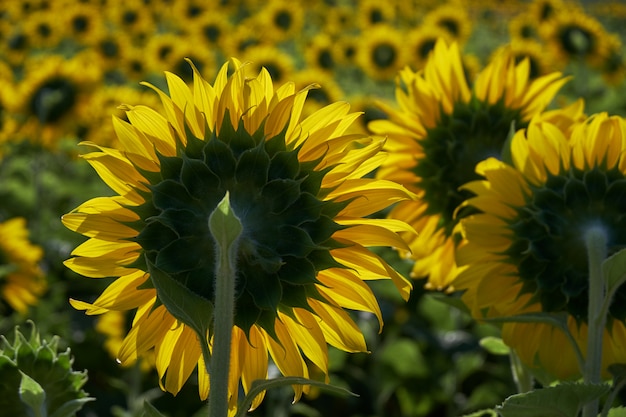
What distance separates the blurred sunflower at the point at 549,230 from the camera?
1.24 metres

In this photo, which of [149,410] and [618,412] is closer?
[149,410]

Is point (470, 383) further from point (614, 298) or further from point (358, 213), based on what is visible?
point (358, 213)

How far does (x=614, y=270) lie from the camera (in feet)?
3.46

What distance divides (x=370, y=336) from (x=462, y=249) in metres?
2.12

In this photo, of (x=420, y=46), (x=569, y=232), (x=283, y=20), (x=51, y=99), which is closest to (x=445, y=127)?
(x=569, y=232)

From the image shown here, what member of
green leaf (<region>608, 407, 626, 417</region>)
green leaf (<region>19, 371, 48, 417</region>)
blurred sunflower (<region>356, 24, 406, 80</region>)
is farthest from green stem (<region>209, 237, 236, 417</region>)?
blurred sunflower (<region>356, 24, 406, 80</region>)

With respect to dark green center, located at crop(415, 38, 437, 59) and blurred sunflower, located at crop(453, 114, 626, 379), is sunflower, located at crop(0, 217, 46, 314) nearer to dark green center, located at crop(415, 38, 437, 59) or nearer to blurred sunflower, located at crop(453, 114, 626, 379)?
blurred sunflower, located at crop(453, 114, 626, 379)

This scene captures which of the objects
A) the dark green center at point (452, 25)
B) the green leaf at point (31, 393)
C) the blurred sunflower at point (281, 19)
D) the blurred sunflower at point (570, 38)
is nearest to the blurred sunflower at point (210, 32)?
the blurred sunflower at point (281, 19)

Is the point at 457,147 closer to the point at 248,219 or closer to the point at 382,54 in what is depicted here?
the point at 248,219

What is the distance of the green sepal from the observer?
892mm

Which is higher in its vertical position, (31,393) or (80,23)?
(31,393)

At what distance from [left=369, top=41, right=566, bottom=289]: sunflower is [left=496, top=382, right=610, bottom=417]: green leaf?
0.62 metres

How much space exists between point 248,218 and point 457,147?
0.76m

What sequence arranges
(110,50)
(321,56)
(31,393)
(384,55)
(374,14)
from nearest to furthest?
(31,393) → (384,55) → (110,50) → (321,56) → (374,14)
